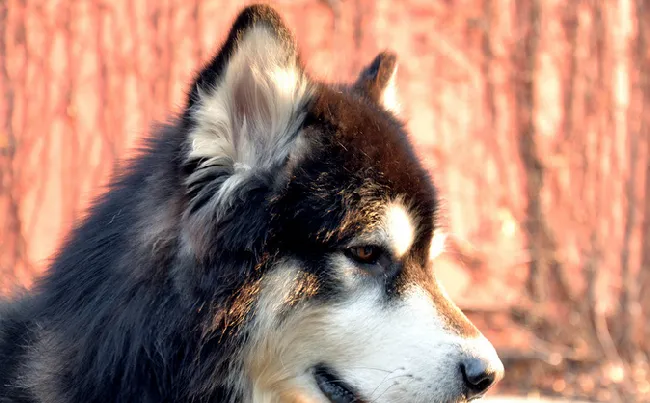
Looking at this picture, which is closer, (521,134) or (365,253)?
(365,253)

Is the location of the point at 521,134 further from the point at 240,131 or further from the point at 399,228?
the point at 240,131

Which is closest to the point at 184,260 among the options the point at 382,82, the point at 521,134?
the point at 382,82

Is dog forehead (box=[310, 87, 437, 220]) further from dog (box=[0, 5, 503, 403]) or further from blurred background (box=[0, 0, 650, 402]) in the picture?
blurred background (box=[0, 0, 650, 402])

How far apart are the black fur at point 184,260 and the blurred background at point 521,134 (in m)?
4.40

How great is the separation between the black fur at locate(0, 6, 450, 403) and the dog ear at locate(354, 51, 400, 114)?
26.9 inches

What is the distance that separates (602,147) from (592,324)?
1839 millimetres

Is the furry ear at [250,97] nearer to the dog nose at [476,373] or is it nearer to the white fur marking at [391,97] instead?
the white fur marking at [391,97]

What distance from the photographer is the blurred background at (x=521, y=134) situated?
24.1 feet

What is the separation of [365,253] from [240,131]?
638 mm

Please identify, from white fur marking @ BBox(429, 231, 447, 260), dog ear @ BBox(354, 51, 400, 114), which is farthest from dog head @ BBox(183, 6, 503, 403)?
dog ear @ BBox(354, 51, 400, 114)

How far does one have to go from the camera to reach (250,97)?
290 centimetres

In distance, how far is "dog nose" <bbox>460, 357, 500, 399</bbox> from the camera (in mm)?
2867

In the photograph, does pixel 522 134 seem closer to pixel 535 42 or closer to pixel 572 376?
pixel 535 42

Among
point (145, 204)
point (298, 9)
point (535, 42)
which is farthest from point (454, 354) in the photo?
point (535, 42)
